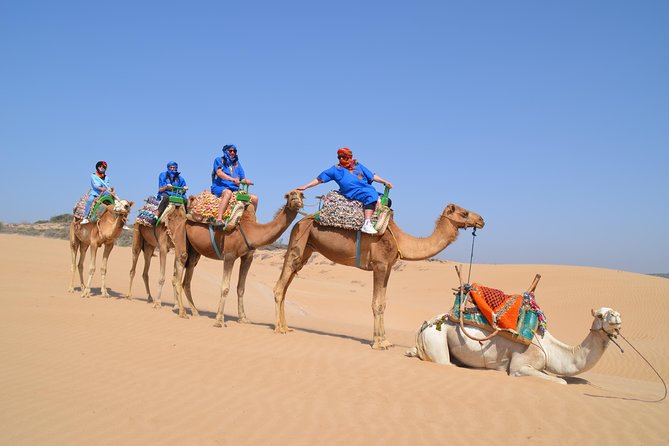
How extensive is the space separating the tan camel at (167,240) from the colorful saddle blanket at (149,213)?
176 millimetres

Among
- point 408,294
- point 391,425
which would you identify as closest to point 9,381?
point 391,425

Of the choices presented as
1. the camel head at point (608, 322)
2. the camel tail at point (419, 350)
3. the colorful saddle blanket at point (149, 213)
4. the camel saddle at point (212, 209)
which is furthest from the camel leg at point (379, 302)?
the colorful saddle blanket at point (149, 213)

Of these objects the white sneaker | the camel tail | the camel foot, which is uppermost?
the white sneaker

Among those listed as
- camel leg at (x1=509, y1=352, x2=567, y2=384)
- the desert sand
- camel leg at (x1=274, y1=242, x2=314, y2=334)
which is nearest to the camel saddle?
camel leg at (x1=274, y1=242, x2=314, y2=334)

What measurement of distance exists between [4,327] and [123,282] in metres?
10.1

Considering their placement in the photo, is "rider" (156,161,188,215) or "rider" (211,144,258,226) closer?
"rider" (211,144,258,226)

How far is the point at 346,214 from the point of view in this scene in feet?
30.3

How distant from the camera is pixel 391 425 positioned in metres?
5.16

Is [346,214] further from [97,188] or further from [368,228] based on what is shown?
[97,188]

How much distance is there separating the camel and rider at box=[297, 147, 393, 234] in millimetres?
2260

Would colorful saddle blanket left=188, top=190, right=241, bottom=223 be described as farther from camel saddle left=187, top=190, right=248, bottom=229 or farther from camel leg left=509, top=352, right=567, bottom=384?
camel leg left=509, top=352, right=567, bottom=384

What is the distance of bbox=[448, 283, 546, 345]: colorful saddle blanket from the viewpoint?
23.0 feet

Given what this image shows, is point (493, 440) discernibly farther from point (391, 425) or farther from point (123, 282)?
point (123, 282)

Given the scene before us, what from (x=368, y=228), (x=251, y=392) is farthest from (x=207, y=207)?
(x=251, y=392)
